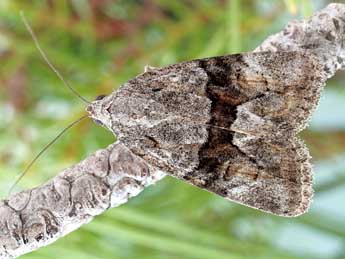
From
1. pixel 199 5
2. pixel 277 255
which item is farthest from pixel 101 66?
pixel 277 255

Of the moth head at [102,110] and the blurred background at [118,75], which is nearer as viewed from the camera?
the moth head at [102,110]

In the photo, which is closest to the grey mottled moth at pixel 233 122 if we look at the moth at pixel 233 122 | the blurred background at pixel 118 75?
the moth at pixel 233 122

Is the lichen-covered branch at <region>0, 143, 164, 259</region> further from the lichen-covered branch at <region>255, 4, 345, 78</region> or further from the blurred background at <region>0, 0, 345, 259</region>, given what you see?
the blurred background at <region>0, 0, 345, 259</region>

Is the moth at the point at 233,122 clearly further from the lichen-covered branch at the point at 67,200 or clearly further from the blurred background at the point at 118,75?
the blurred background at the point at 118,75

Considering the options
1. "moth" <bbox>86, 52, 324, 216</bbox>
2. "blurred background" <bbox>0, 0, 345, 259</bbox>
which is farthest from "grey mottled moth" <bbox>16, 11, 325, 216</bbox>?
"blurred background" <bbox>0, 0, 345, 259</bbox>

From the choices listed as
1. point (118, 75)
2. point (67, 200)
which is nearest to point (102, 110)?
point (67, 200)

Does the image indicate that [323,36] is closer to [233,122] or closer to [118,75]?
[233,122]

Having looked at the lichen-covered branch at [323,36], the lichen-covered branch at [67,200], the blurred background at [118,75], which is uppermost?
the blurred background at [118,75]

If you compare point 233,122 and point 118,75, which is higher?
point 118,75
